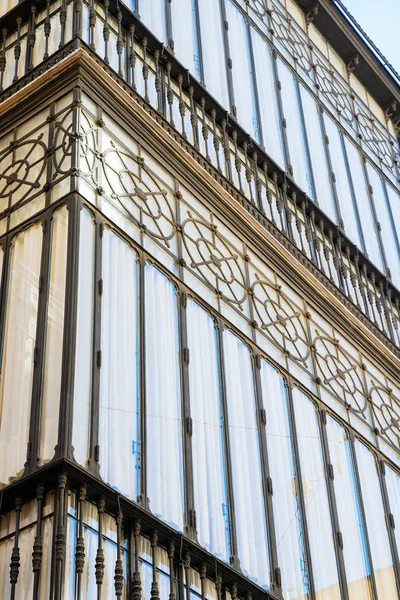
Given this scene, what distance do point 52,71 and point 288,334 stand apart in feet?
13.4

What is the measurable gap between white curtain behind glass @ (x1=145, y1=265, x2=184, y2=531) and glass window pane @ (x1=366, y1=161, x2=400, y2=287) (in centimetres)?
771

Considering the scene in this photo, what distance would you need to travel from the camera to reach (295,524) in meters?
13.0

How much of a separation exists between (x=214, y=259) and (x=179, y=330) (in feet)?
5.50

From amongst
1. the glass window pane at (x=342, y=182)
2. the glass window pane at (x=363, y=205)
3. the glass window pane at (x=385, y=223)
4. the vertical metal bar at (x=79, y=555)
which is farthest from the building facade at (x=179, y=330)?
the glass window pane at (x=385, y=223)

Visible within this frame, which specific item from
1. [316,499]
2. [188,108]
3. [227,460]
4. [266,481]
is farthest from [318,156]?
[227,460]

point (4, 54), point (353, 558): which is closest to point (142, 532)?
point (353, 558)

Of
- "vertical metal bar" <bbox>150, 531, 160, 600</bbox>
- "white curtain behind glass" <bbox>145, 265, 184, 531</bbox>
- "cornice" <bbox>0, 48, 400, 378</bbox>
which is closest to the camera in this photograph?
"vertical metal bar" <bbox>150, 531, 160, 600</bbox>

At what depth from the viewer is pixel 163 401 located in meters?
11.9

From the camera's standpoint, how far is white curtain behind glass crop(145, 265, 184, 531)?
36.9ft

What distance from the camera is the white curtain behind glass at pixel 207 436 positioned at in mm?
11648

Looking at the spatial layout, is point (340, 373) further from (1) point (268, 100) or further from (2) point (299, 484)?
(1) point (268, 100)

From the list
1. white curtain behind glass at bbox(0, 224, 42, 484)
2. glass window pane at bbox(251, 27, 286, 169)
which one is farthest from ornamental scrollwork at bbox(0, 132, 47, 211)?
glass window pane at bbox(251, 27, 286, 169)

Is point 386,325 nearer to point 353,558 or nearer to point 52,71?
point 353,558

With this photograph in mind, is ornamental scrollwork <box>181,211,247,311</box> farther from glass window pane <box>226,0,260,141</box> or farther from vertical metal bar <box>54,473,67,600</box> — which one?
vertical metal bar <box>54,473,67,600</box>
